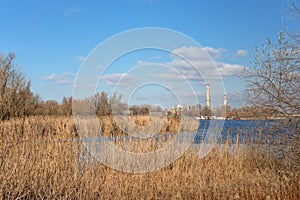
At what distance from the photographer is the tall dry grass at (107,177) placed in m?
4.56

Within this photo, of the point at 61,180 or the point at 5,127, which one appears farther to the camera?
the point at 5,127

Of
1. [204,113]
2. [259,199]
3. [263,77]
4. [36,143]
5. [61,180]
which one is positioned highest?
[263,77]

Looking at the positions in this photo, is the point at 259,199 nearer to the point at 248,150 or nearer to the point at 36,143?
the point at 248,150

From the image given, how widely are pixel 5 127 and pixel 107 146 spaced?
2.06 metres

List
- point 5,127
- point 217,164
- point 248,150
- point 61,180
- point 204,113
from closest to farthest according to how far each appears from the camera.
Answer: point 61,180
point 5,127
point 217,164
point 248,150
point 204,113

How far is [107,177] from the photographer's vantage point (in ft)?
18.4

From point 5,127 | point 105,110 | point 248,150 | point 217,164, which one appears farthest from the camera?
point 105,110

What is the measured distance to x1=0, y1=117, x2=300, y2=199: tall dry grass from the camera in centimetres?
456

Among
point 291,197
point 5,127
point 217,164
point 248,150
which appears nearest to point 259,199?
point 291,197

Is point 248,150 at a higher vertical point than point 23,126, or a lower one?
lower

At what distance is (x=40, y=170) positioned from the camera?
17.3 ft

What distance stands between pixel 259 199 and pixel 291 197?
20.0 inches

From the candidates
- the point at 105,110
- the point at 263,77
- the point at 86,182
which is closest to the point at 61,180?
the point at 86,182

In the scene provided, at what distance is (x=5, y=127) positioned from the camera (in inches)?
231
